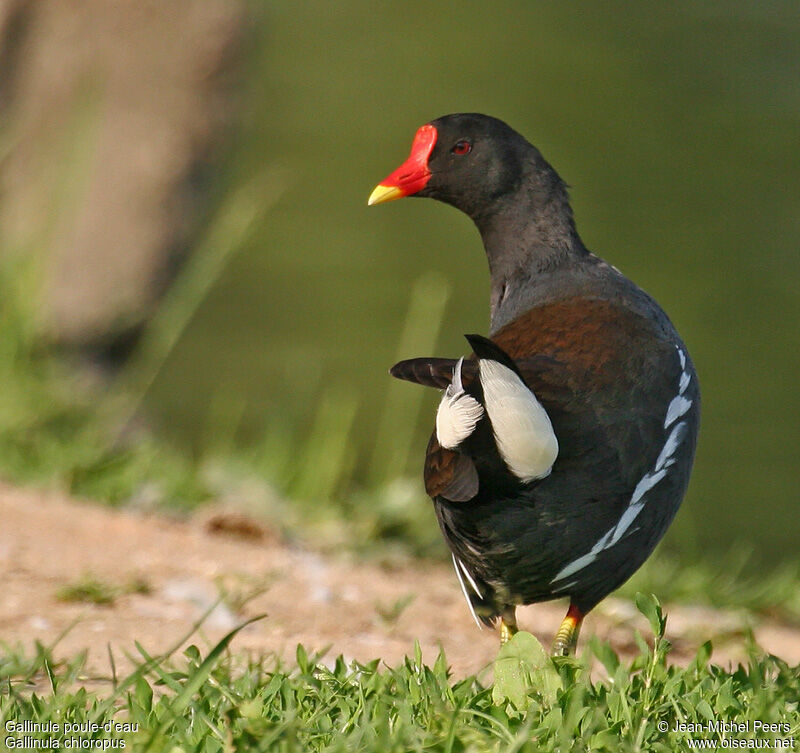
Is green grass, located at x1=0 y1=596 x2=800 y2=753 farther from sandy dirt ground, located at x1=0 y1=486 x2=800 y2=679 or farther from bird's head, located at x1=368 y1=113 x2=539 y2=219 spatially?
bird's head, located at x1=368 y1=113 x2=539 y2=219

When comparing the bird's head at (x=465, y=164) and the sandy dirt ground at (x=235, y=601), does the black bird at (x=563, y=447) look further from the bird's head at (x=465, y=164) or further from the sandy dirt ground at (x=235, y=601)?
the bird's head at (x=465, y=164)

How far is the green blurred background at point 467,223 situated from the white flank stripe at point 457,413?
214 cm

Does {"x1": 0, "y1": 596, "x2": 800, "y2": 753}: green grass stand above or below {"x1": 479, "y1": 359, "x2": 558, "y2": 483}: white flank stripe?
below

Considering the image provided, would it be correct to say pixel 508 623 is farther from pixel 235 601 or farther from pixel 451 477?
pixel 235 601

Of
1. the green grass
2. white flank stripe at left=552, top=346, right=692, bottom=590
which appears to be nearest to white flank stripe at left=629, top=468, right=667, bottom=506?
white flank stripe at left=552, top=346, right=692, bottom=590

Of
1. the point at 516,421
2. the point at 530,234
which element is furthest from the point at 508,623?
the point at 530,234

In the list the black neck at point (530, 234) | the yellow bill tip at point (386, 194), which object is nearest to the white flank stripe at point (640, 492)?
the black neck at point (530, 234)

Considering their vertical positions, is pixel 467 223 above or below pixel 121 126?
above

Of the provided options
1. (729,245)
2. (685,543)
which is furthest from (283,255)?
(685,543)

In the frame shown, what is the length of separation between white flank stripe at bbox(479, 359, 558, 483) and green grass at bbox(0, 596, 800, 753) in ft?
1.10

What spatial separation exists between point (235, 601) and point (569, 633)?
0.84 m

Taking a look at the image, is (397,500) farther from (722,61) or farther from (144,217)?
(722,61)

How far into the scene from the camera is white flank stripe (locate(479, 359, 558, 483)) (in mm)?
2295

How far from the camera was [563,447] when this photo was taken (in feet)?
8.14
